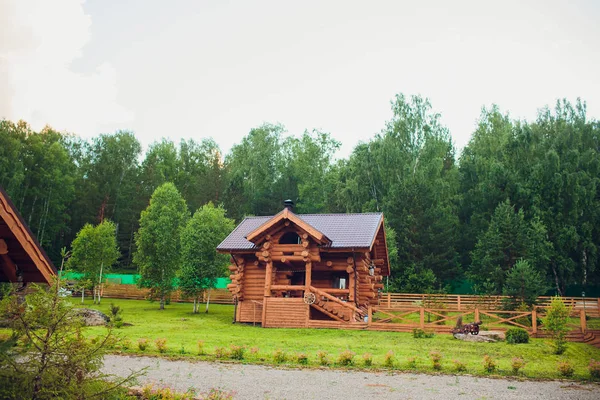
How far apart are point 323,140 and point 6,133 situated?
4163cm

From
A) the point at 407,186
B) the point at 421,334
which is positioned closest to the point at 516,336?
the point at 421,334

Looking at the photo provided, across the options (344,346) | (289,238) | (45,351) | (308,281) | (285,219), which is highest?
(285,219)

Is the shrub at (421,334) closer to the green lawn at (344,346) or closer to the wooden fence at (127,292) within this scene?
the green lawn at (344,346)

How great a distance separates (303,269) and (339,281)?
87.2 inches

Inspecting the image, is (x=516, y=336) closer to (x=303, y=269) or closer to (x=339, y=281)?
(x=339, y=281)

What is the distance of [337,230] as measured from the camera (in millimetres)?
28578

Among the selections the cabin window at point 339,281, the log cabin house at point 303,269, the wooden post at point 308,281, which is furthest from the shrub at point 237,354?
the cabin window at point 339,281

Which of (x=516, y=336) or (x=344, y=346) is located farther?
(x=516, y=336)

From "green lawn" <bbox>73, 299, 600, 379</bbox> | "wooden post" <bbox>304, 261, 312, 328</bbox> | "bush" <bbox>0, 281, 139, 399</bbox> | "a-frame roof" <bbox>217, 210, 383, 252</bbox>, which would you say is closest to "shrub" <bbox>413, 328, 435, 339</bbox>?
"green lawn" <bbox>73, 299, 600, 379</bbox>

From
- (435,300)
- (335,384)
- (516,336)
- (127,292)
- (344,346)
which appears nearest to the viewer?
(335,384)

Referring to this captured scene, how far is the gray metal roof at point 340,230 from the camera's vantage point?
26781 millimetres

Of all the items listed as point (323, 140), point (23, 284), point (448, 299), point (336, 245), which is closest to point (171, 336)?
point (336, 245)

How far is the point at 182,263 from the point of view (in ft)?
122

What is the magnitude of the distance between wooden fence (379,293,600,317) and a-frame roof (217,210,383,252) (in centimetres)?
934
